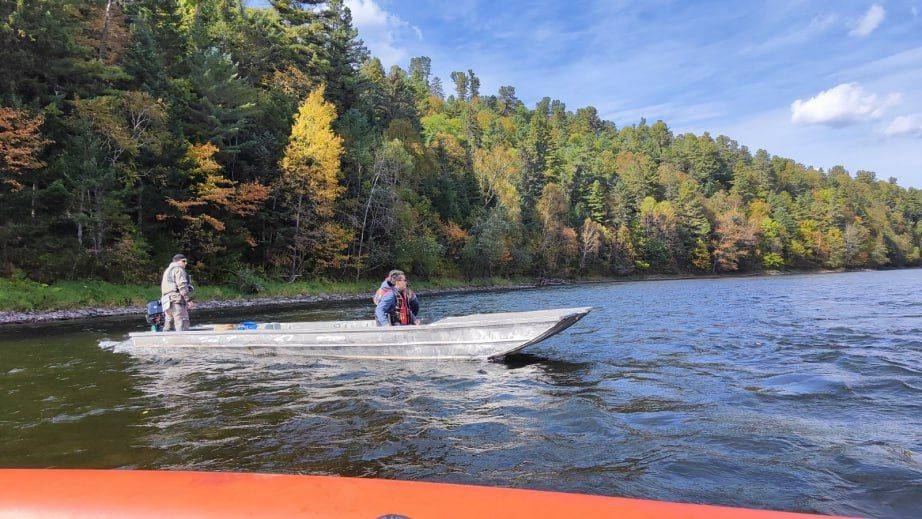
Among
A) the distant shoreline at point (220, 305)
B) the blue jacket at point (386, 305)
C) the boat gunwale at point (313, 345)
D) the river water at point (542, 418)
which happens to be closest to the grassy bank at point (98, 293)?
the distant shoreline at point (220, 305)

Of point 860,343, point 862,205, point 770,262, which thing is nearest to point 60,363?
point 860,343

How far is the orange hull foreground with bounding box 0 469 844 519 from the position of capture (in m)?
1.98

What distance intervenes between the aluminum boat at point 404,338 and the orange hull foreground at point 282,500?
7696 millimetres

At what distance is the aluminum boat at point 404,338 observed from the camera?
9.94 meters

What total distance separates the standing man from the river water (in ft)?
4.93

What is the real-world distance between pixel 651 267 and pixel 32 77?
73846 mm

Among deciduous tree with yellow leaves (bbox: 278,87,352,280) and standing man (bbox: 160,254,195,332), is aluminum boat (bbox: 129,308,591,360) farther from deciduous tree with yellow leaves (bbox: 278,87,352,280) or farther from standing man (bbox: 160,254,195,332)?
deciduous tree with yellow leaves (bbox: 278,87,352,280)

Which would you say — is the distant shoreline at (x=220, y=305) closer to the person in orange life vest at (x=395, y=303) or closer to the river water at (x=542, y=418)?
the river water at (x=542, y=418)

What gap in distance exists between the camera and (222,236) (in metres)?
31.1

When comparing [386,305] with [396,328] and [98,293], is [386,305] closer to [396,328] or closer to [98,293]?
[396,328]

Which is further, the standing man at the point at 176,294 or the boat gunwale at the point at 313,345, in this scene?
the standing man at the point at 176,294

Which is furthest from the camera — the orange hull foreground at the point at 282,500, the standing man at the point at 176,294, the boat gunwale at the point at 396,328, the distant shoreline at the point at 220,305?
the distant shoreline at the point at 220,305

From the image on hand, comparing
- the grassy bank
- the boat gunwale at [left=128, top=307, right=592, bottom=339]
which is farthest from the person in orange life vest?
the grassy bank

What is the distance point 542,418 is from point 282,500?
515cm
